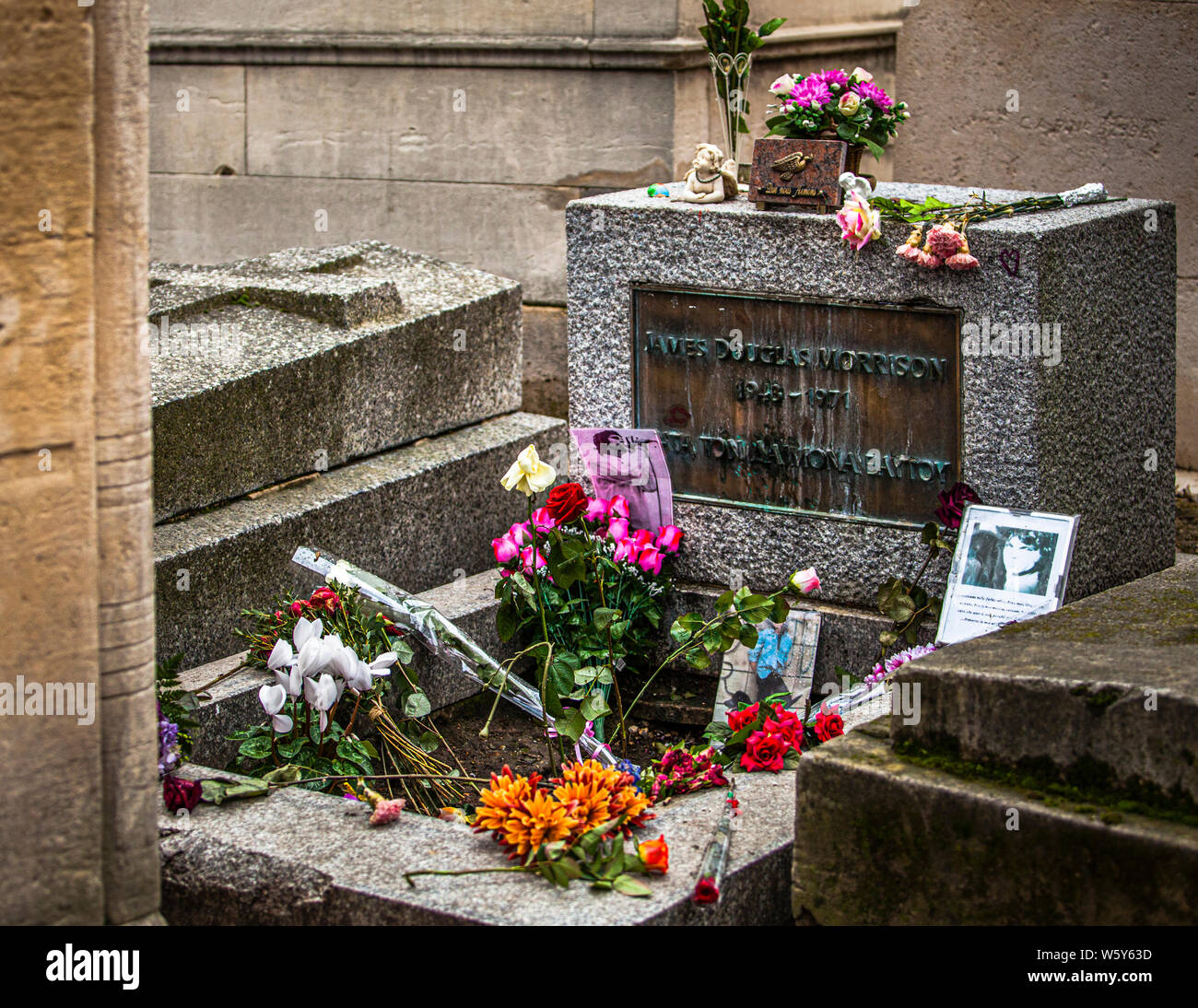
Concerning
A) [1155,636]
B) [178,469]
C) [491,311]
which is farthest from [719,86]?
[1155,636]

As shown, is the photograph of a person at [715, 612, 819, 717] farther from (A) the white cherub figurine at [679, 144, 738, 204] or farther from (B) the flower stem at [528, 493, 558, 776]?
(A) the white cherub figurine at [679, 144, 738, 204]

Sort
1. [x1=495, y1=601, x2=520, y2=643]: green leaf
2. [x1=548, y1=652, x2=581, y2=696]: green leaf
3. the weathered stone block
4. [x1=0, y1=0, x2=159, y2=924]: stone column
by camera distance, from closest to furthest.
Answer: [x1=0, y1=0, x2=159, y2=924]: stone column → [x1=548, y1=652, x2=581, y2=696]: green leaf → [x1=495, y1=601, x2=520, y2=643]: green leaf → the weathered stone block

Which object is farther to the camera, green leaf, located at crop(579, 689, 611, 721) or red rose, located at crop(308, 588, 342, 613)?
red rose, located at crop(308, 588, 342, 613)

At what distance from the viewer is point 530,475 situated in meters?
4.03

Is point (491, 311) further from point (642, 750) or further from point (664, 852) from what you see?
point (664, 852)

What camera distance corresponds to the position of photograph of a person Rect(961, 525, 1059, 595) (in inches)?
155

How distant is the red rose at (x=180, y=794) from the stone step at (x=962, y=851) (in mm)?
1277

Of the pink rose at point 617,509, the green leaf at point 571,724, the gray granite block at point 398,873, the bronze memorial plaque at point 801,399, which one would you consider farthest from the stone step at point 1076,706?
the pink rose at point 617,509

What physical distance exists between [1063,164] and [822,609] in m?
3.79

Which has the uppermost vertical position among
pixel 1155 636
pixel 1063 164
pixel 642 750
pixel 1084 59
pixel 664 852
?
pixel 1084 59

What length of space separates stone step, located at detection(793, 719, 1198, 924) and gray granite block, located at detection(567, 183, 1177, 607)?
1323 millimetres

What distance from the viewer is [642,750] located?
4449 mm

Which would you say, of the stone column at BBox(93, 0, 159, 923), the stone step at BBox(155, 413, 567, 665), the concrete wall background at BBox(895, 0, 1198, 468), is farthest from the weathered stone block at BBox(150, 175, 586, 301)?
the stone column at BBox(93, 0, 159, 923)

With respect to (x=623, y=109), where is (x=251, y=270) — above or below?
below
